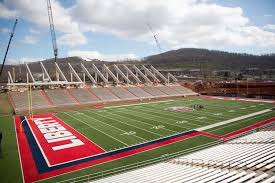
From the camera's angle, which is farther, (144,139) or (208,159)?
(144,139)

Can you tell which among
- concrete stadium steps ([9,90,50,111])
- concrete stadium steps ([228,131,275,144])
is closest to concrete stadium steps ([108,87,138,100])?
concrete stadium steps ([9,90,50,111])

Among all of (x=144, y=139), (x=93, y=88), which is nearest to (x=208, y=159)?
(x=144, y=139)

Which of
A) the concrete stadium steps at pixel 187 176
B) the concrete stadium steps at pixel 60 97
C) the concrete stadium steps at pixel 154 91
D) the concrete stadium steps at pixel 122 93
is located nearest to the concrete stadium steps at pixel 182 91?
the concrete stadium steps at pixel 154 91

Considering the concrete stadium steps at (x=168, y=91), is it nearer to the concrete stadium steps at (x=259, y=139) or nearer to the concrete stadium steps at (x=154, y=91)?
the concrete stadium steps at (x=154, y=91)

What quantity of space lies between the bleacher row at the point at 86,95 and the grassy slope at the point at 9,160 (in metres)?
13.9

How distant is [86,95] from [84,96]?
2.59 ft

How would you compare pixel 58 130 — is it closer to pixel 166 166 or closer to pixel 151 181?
pixel 166 166

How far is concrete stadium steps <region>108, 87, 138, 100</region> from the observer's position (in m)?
48.6

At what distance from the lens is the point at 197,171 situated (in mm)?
10188

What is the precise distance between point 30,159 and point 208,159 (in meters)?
12.8

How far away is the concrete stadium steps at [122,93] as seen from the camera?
48.6 meters

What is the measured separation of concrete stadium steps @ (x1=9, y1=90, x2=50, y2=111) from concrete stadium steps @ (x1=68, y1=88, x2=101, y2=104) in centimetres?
651

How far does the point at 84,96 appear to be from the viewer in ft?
149

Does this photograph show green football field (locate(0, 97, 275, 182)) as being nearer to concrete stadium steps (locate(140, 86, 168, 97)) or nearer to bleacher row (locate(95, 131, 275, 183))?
bleacher row (locate(95, 131, 275, 183))
